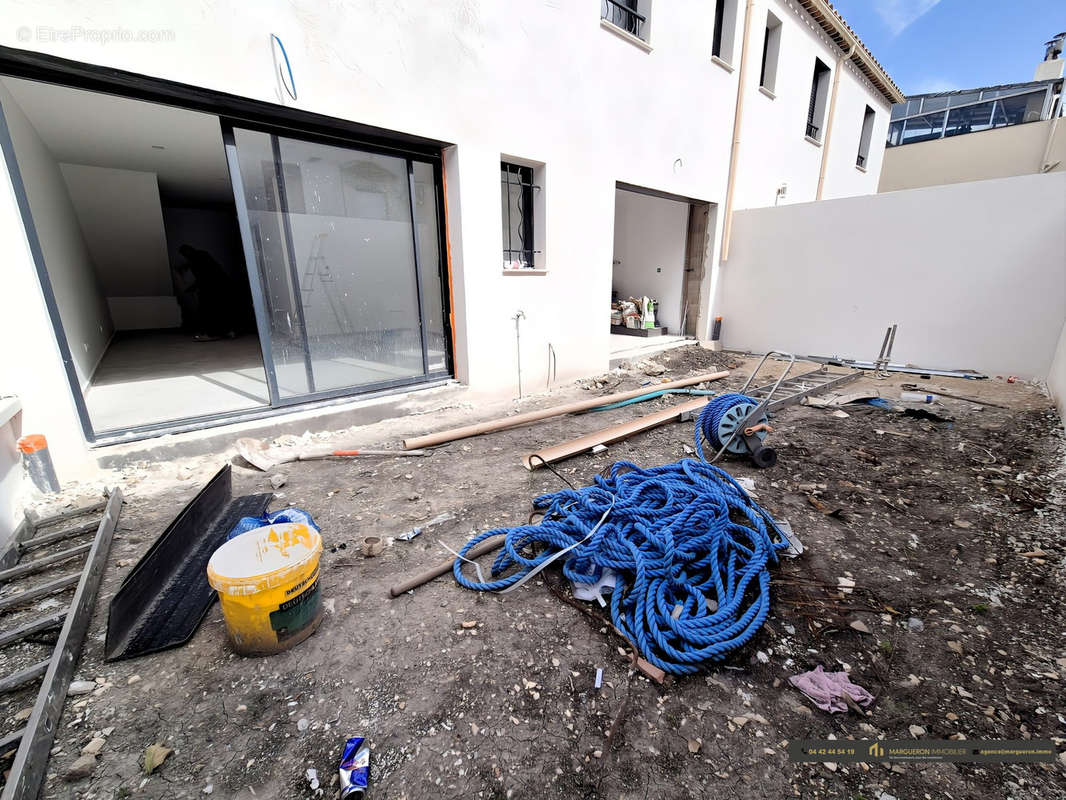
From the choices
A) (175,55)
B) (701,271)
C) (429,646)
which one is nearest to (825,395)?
(701,271)

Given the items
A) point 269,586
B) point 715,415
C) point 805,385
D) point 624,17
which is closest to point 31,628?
point 269,586

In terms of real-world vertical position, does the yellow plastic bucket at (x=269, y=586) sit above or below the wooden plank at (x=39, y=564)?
above

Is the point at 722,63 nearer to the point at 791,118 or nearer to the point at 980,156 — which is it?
the point at 791,118

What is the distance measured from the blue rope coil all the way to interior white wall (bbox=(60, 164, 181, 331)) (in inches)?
344

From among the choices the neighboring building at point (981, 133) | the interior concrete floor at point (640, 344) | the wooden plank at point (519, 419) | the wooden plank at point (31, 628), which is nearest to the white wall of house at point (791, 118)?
the interior concrete floor at point (640, 344)

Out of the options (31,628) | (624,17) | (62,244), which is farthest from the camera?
(624,17)

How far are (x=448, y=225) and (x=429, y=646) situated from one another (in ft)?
12.5

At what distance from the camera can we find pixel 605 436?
3707mm

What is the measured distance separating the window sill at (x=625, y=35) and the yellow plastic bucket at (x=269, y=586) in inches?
241

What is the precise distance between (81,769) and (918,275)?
9.05 meters

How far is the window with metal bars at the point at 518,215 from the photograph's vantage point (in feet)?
15.7

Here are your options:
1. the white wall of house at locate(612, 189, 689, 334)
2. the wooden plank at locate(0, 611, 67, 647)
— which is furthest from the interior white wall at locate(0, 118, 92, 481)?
the white wall of house at locate(612, 189, 689, 334)

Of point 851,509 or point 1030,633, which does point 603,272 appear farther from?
point 1030,633

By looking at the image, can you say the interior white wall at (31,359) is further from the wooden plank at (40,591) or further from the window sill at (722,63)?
the window sill at (722,63)
